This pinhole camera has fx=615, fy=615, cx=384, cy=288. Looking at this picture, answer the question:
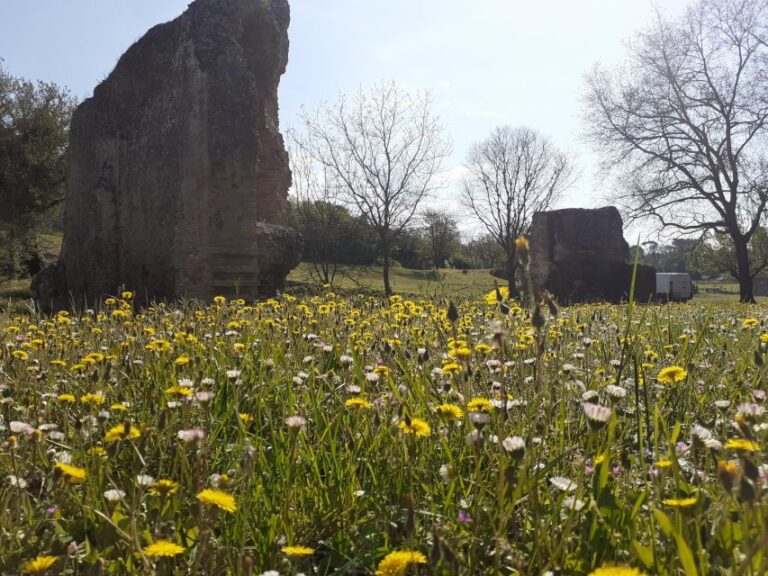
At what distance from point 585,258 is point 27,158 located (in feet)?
64.5

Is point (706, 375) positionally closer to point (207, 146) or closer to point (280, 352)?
point (280, 352)

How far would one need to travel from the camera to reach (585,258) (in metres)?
19.7

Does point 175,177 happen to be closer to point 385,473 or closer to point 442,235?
point 385,473

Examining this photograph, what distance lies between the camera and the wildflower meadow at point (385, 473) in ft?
3.82

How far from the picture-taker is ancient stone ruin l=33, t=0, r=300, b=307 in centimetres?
891

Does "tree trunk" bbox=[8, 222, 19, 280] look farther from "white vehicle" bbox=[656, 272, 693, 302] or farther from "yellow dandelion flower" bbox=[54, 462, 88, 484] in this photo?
"white vehicle" bbox=[656, 272, 693, 302]

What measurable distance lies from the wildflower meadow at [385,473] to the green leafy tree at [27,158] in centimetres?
2222

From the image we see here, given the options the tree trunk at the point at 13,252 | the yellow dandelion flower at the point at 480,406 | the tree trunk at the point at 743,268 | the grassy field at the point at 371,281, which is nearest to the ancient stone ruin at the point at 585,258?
the grassy field at the point at 371,281

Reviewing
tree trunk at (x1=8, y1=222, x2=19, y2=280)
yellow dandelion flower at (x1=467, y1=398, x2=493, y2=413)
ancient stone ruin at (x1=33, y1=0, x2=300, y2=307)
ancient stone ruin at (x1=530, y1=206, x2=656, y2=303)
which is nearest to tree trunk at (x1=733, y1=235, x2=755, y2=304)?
ancient stone ruin at (x1=530, y1=206, x2=656, y2=303)

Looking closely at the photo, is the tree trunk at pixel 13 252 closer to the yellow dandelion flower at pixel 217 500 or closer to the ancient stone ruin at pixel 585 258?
the ancient stone ruin at pixel 585 258

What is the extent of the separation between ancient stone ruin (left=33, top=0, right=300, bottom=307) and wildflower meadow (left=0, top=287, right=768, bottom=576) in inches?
249

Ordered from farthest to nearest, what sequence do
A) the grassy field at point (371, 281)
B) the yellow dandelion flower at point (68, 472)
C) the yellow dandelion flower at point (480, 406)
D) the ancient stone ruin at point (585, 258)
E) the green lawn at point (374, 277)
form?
the green lawn at point (374, 277) → the ancient stone ruin at point (585, 258) → the grassy field at point (371, 281) → the yellow dandelion flower at point (480, 406) → the yellow dandelion flower at point (68, 472)

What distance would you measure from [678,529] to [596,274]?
1939 centimetres

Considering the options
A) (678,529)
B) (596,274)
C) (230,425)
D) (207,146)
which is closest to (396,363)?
(230,425)
